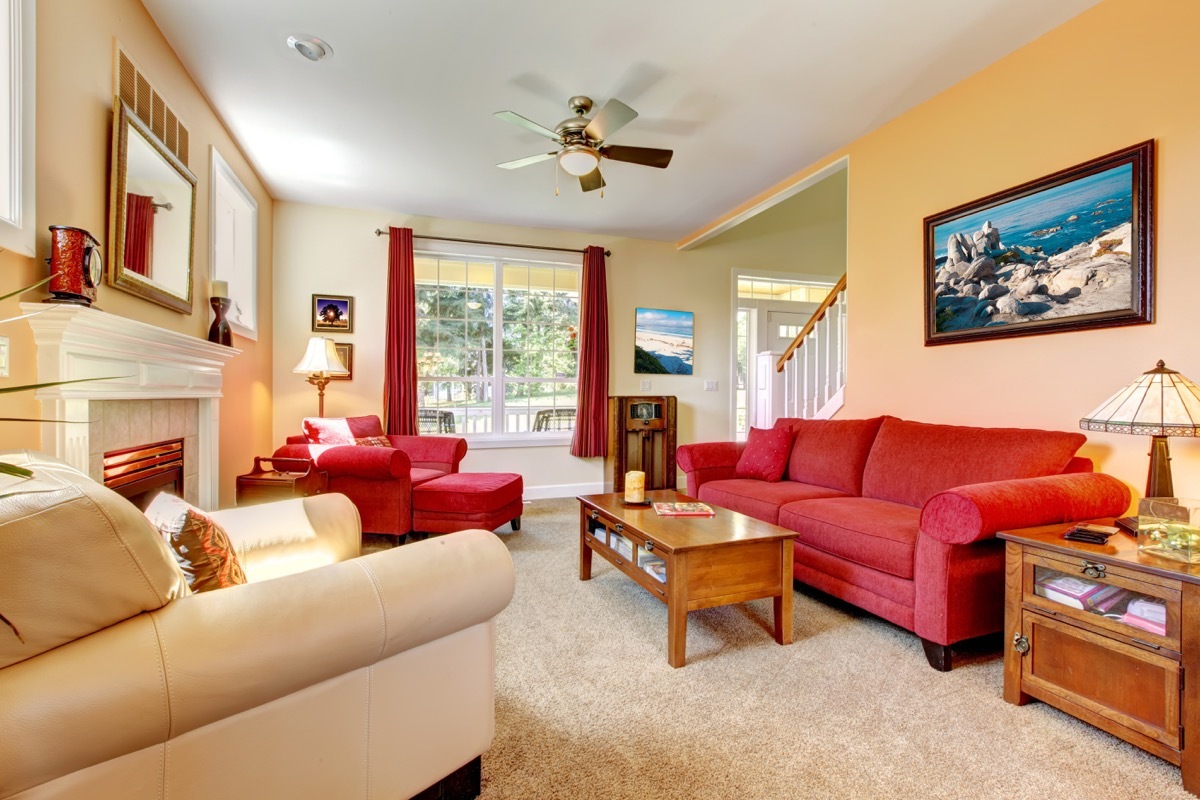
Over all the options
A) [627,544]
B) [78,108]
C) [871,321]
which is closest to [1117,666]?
[627,544]

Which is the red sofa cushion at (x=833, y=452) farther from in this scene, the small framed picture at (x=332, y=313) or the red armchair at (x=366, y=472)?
the small framed picture at (x=332, y=313)

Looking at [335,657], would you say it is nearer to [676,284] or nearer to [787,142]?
[787,142]

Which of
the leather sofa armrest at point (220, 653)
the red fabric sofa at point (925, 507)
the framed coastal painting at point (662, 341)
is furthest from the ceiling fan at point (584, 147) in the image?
the framed coastal painting at point (662, 341)

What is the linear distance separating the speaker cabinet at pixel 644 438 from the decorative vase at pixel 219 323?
320 centimetres

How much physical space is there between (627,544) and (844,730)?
111 centimetres

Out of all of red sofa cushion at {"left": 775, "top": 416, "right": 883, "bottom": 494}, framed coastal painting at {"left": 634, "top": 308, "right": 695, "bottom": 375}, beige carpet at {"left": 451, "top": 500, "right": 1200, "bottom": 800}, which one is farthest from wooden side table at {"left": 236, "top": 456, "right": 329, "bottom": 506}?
framed coastal painting at {"left": 634, "top": 308, "right": 695, "bottom": 375}

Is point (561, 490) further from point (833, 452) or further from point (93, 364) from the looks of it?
point (93, 364)

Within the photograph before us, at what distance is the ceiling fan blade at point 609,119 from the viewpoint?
262cm

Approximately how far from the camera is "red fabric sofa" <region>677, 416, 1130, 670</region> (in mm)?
1935

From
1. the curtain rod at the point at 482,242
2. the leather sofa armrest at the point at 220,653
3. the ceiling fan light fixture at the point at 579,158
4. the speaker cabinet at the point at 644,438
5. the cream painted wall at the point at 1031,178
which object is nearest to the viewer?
the leather sofa armrest at the point at 220,653

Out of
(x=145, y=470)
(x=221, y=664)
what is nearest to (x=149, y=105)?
(x=145, y=470)

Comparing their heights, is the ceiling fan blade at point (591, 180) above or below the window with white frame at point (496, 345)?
above

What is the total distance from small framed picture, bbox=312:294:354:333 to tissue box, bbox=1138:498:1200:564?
4.98 metres

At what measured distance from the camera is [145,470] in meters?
2.35
